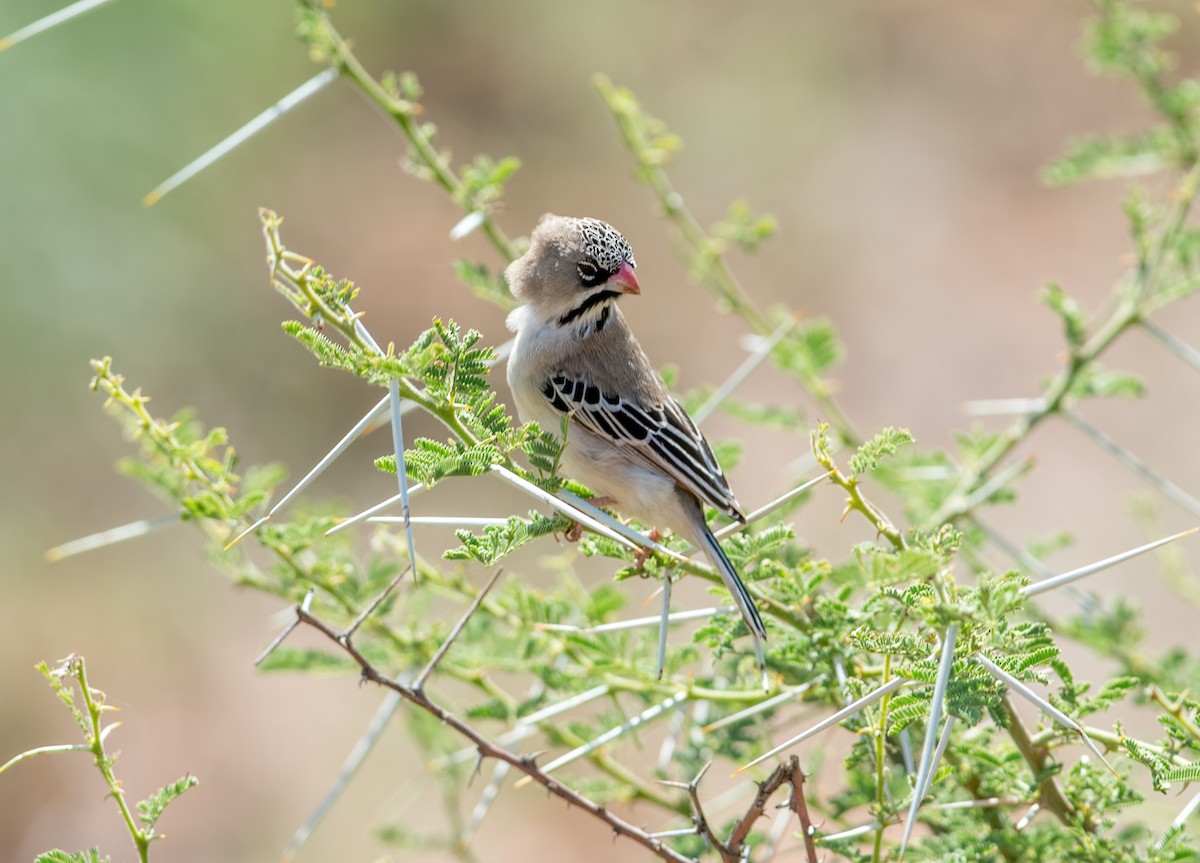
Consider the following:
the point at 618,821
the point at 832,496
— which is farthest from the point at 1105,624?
the point at 832,496

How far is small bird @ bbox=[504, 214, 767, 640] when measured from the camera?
4191 millimetres

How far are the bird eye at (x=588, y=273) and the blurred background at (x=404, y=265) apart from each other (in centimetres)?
409

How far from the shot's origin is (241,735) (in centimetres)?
919

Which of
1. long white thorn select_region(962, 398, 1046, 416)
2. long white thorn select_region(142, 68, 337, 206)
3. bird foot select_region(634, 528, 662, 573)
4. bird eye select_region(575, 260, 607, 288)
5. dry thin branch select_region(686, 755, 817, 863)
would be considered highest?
long white thorn select_region(142, 68, 337, 206)

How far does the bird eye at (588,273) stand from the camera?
4512mm

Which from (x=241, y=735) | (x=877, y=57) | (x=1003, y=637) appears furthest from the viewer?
(x=877, y=57)

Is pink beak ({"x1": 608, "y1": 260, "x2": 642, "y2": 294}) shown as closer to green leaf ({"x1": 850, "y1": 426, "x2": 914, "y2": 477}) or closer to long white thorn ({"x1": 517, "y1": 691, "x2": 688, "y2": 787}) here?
long white thorn ({"x1": 517, "y1": 691, "x2": 688, "y2": 787})

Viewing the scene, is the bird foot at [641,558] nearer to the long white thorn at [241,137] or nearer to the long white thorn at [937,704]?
the long white thorn at [937,704]

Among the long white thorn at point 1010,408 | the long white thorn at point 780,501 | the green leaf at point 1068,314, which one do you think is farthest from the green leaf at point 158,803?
the green leaf at point 1068,314

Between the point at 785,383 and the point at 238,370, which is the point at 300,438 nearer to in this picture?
the point at 238,370

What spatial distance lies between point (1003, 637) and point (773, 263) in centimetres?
1091

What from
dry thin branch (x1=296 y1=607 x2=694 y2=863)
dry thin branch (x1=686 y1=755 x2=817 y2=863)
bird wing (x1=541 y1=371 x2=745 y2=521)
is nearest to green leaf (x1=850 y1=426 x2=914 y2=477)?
dry thin branch (x1=686 y1=755 x2=817 y2=863)

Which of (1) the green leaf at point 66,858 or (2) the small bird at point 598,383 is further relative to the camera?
(2) the small bird at point 598,383

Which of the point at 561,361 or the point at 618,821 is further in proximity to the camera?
the point at 561,361
